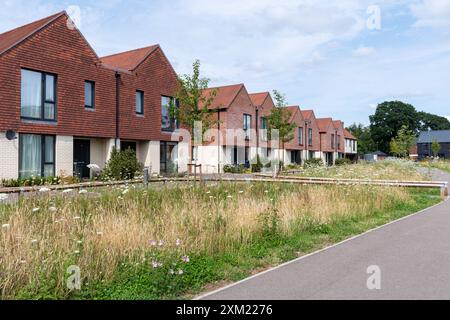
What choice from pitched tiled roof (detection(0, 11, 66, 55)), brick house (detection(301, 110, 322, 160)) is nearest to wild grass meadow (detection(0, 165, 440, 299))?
pitched tiled roof (detection(0, 11, 66, 55))

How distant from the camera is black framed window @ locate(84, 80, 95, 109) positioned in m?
22.0

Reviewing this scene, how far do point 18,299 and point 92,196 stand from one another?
16.7 ft

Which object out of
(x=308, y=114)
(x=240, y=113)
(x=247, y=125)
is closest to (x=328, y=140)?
(x=308, y=114)

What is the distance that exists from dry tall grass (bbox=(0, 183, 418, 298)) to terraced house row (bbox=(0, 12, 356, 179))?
1082 cm

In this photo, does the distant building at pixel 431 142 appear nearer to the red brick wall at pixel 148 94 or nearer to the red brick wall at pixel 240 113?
the red brick wall at pixel 240 113

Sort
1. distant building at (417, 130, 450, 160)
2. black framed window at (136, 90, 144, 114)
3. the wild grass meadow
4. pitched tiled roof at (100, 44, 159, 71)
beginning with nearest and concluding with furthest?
the wild grass meadow
black framed window at (136, 90, 144, 114)
pitched tiled roof at (100, 44, 159, 71)
distant building at (417, 130, 450, 160)

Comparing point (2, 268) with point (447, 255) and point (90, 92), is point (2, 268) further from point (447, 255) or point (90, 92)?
point (90, 92)

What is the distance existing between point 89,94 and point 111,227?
17.7 meters

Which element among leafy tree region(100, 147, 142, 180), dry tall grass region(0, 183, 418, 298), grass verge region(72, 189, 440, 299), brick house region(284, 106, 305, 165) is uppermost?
brick house region(284, 106, 305, 165)

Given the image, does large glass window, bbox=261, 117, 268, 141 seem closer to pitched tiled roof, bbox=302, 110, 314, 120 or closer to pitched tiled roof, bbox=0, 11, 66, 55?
pitched tiled roof, bbox=302, 110, 314, 120

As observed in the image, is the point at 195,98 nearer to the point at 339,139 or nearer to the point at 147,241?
the point at 147,241

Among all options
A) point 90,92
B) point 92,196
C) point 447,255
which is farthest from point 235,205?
point 90,92
